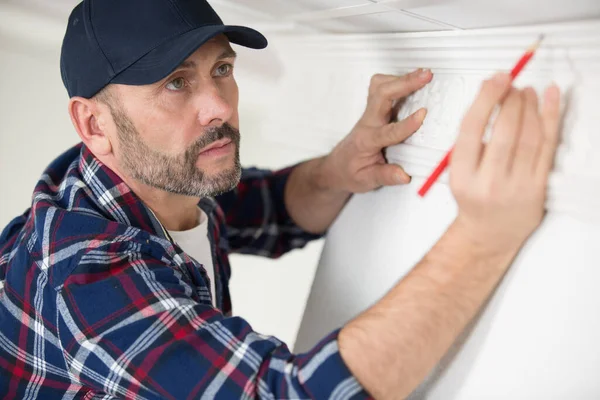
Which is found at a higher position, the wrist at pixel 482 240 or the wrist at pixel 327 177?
the wrist at pixel 327 177

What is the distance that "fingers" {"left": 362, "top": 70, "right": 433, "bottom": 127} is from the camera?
1.12 m

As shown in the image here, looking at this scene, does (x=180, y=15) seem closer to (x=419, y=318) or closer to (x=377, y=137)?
(x=377, y=137)

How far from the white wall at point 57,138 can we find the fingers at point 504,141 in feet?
3.81

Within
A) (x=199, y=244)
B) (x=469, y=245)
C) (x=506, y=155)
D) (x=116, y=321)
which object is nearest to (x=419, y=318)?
(x=469, y=245)

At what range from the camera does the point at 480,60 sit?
99cm

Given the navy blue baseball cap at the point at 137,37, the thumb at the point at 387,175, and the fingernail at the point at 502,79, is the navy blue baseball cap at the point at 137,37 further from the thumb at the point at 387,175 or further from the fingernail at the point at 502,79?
the fingernail at the point at 502,79

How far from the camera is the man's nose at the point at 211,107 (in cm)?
114

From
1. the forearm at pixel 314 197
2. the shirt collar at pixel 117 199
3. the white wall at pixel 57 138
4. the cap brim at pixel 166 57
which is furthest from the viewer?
the white wall at pixel 57 138

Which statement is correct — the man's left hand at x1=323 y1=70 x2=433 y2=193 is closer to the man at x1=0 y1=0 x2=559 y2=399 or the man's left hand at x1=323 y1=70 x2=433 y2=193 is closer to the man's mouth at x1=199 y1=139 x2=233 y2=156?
the man at x1=0 y1=0 x2=559 y2=399

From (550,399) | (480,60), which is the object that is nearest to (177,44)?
(480,60)

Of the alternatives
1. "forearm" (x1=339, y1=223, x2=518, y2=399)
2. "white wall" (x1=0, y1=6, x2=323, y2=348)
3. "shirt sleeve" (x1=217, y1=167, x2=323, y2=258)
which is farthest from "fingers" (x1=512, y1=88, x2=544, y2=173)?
"white wall" (x1=0, y1=6, x2=323, y2=348)

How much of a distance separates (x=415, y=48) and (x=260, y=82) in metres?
1.00

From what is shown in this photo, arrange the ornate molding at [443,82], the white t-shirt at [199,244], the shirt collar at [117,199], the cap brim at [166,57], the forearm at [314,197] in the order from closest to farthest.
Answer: the ornate molding at [443,82] → the cap brim at [166,57] → the shirt collar at [117,199] → the white t-shirt at [199,244] → the forearm at [314,197]

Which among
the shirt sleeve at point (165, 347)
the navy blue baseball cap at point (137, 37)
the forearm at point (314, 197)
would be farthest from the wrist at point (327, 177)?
the shirt sleeve at point (165, 347)
